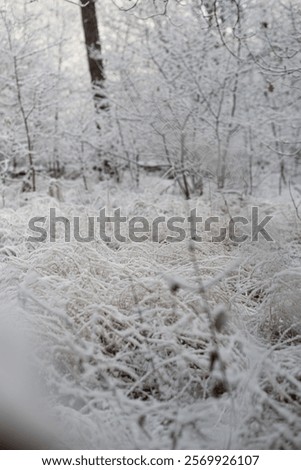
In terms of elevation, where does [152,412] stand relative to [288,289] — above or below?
below

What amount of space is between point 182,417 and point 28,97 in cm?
651

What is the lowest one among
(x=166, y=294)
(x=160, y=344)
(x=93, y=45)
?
(x=160, y=344)

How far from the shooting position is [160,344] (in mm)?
1850

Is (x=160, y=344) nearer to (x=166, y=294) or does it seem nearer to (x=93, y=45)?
(x=166, y=294)

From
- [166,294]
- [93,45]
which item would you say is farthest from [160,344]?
[93,45]

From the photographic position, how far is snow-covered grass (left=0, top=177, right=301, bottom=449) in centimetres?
151

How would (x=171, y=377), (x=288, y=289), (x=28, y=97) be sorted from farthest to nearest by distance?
(x=28, y=97) → (x=288, y=289) → (x=171, y=377)

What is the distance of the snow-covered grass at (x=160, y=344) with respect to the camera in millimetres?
1512

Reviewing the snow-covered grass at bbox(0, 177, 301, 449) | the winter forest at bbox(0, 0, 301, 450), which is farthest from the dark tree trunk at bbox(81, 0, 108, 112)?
the snow-covered grass at bbox(0, 177, 301, 449)

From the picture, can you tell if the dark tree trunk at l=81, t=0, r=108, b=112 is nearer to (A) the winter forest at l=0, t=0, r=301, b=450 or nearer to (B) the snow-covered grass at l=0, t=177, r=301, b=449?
(A) the winter forest at l=0, t=0, r=301, b=450
